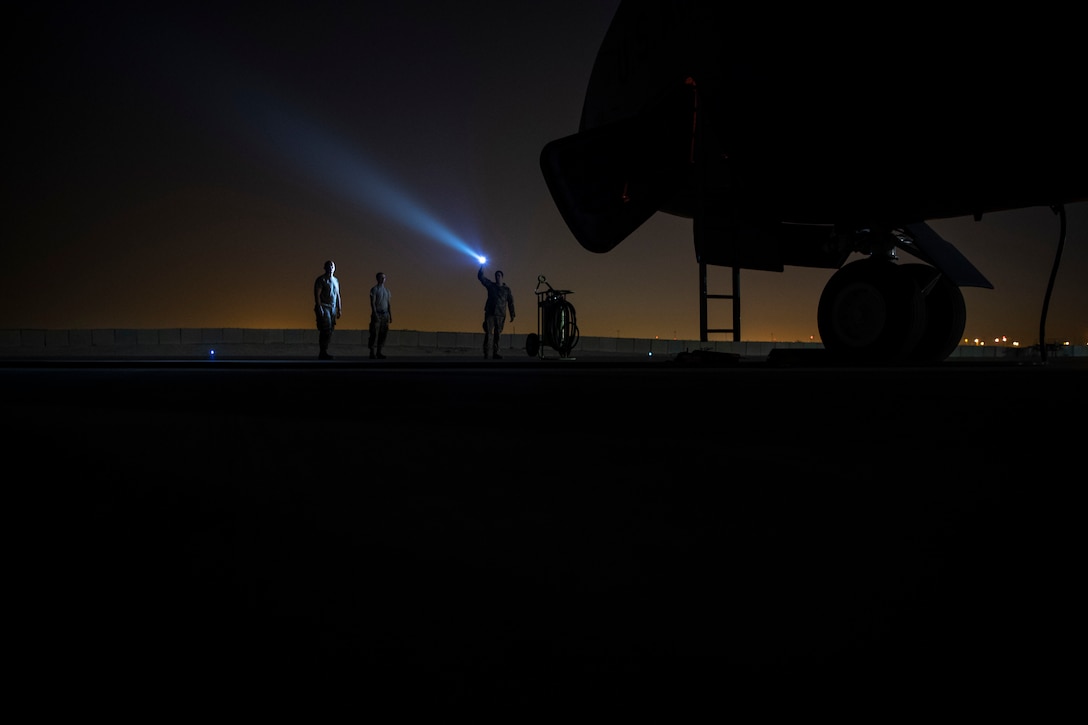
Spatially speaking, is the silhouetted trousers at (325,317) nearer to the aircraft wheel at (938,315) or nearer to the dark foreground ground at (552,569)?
the aircraft wheel at (938,315)

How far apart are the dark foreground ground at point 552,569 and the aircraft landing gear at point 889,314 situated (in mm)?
4813

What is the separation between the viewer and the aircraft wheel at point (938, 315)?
6.80m

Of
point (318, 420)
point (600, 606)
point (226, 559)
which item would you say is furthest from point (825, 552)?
point (318, 420)

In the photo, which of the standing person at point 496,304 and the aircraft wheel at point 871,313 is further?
the standing person at point 496,304

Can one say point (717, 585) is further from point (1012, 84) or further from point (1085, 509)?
point (1012, 84)

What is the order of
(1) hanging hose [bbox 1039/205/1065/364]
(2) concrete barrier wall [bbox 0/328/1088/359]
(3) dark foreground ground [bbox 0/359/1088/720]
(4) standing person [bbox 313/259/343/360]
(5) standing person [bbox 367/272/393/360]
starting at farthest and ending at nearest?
(2) concrete barrier wall [bbox 0/328/1088/359], (5) standing person [bbox 367/272/393/360], (4) standing person [bbox 313/259/343/360], (1) hanging hose [bbox 1039/205/1065/364], (3) dark foreground ground [bbox 0/359/1088/720]

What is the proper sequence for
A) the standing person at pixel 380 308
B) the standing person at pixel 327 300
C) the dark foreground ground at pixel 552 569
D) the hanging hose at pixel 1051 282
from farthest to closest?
the standing person at pixel 380 308 < the standing person at pixel 327 300 < the hanging hose at pixel 1051 282 < the dark foreground ground at pixel 552 569

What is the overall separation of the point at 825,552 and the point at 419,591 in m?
0.51

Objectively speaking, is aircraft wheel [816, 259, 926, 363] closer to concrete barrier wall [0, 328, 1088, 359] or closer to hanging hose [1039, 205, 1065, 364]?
hanging hose [1039, 205, 1065, 364]

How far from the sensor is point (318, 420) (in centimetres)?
237

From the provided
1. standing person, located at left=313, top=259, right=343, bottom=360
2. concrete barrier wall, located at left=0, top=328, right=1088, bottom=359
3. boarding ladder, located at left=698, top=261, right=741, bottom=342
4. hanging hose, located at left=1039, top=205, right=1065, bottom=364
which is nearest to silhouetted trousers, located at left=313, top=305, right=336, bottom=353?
standing person, located at left=313, top=259, right=343, bottom=360

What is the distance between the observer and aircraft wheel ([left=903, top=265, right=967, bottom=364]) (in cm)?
680

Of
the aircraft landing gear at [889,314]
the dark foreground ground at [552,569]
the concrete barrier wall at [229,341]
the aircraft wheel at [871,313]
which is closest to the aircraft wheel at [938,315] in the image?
the aircraft landing gear at [889,314]

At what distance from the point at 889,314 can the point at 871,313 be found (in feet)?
0.62
